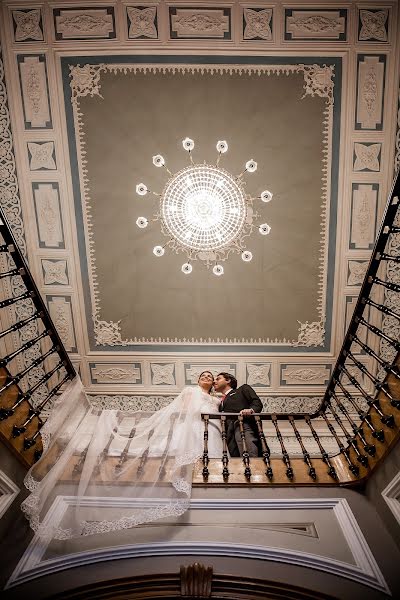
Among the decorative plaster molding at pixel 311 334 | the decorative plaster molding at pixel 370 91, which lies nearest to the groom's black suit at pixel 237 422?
the decorative plaster molding at pixel 311 334

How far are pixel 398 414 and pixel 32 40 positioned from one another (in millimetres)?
4827

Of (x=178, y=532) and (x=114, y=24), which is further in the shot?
(x=114, y=24)

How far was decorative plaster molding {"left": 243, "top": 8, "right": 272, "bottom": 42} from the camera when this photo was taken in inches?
160

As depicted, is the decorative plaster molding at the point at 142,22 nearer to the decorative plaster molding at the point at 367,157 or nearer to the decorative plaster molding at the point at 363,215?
the decorative plaster molding at the point at 367,157

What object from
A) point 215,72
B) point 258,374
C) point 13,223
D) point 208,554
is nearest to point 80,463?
point 208,554

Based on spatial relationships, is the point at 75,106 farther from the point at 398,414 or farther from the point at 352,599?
the point at 352,599

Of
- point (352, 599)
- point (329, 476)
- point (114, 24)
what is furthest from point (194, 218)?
point (352, 599)

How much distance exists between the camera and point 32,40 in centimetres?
409

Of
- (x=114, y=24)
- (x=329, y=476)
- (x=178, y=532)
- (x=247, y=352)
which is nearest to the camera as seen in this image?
(x=178, y=532)

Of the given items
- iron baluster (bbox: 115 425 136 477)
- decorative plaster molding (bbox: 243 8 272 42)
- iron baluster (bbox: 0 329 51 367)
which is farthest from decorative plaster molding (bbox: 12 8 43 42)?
iron baluster (bbox: 115 425 136 477)

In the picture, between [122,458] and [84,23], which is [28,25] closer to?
[84,23]

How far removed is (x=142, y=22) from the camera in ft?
13.3

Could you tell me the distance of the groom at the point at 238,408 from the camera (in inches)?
143

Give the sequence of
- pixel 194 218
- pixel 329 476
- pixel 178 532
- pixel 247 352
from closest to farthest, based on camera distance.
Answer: pixel 178 532
pixel 329 476
pixel 194 218
pixel 247 352
